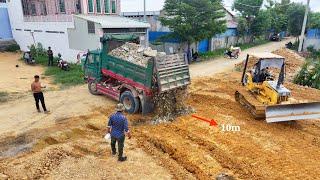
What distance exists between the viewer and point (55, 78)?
1822 cm

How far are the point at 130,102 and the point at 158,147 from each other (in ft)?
10.6

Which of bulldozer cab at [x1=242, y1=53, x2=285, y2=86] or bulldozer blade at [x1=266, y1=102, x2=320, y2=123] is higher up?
bulldozer cab at [x1=242, y1=53, x2=285, y2=86]

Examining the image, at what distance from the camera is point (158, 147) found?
8836mm

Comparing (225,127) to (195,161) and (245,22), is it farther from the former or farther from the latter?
(245,22)

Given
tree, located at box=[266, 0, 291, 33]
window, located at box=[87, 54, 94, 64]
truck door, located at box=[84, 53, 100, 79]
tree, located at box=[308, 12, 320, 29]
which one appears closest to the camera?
truck door, located at box=[84, 53, 100, 79]

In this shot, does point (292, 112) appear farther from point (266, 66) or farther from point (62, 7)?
point (62, 7)

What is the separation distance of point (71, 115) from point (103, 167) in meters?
4.63

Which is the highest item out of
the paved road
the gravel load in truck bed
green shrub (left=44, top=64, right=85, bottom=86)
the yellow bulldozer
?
the gravel load in truck bed

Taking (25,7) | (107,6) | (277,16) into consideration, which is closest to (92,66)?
(107,6)

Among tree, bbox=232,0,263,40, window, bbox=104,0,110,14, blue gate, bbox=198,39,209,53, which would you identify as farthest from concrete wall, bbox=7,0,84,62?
tree, bbox=232,0,263,40

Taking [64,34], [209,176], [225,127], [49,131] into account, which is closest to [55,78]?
[64,34]

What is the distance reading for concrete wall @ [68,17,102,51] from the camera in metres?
20.0

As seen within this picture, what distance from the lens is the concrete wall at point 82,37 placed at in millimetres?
19953

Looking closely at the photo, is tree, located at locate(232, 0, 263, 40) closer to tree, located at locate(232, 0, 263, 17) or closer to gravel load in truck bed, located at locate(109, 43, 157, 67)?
tree, located at locate(232, 0, 263, 17)
